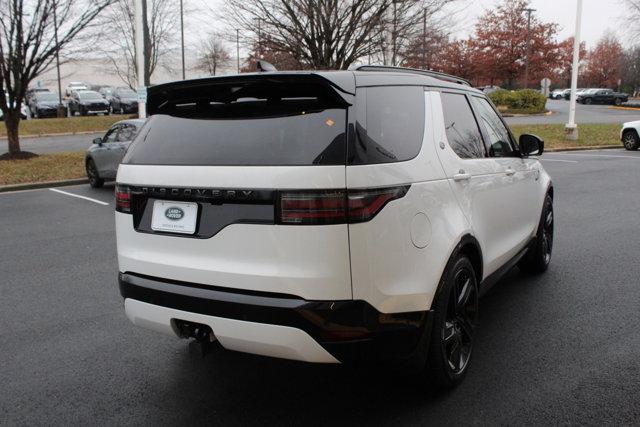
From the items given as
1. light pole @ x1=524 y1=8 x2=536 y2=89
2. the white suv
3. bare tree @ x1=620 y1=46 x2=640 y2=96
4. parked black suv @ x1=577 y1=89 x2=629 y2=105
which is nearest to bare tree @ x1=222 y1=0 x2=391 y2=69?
the white suv

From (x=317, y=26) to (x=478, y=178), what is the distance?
33.7 ft

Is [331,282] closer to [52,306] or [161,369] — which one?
[161,369]

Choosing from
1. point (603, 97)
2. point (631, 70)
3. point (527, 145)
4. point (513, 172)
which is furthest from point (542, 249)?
point (631, 70)

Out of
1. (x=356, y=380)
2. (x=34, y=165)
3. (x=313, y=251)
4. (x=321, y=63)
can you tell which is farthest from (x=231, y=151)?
(x=34, y=165)

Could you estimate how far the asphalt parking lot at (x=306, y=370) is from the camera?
315 centimetres

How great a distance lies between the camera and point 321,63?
13.5m

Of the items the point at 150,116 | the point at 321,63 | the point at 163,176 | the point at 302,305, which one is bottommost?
the point at 302,305

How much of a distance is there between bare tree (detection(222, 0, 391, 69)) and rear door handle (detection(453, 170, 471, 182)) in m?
10.1

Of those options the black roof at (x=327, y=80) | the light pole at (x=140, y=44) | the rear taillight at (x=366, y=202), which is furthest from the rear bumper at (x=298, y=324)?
the light pole at (x=140, y=44)

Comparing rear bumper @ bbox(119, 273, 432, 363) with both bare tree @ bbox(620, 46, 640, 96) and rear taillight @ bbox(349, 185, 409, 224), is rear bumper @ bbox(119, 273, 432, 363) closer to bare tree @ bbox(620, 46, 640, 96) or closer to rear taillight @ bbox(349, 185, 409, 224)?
rear taillight @ bbox(349, 185, 409, 224)

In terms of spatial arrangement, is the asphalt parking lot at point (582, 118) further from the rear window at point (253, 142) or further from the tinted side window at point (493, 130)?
the rear window at point (253, 142)

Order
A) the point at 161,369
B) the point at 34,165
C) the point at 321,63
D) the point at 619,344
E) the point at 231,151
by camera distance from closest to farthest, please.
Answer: the point at 231,151 → the point at 161,369 → the point at 619,344 → the point at 321,63 → the point at 34,165

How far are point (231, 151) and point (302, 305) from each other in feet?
2.76

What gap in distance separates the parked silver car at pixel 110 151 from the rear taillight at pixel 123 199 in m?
8.56
